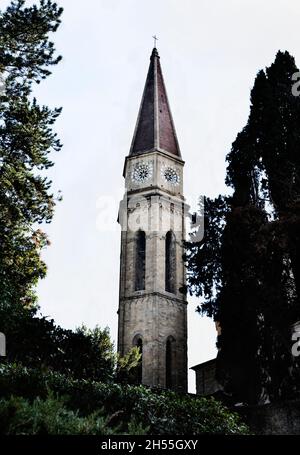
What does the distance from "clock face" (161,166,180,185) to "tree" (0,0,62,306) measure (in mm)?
21034

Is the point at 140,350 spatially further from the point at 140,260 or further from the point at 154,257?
the point at 140,260

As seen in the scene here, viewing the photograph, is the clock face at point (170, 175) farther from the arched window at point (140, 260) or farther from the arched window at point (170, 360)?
the arched window at point (170, 360)

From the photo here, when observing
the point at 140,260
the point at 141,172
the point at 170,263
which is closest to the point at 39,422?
the point at 170,263

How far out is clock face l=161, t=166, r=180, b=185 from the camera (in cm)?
4009

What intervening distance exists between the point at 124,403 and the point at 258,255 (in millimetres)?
8267

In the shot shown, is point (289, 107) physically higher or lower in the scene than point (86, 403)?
higher

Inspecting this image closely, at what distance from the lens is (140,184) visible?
3947cm

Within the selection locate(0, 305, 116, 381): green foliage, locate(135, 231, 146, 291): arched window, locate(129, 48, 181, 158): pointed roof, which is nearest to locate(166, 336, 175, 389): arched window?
locate(135, 231, 146, 291): arched window

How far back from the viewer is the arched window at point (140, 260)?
36.9 meters

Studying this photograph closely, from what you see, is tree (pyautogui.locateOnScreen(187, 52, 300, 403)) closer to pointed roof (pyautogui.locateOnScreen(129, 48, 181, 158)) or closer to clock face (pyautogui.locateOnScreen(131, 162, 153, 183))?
clock face (pyautogui.locateOnScreen(131, 162, 153, 183))

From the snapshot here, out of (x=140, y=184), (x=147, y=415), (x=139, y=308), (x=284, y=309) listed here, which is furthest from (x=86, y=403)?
(x=140, y=184)

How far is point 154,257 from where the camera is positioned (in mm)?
36781

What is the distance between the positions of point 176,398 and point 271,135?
11.0m

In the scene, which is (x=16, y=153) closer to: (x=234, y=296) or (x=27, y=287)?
(x=27, y=287)
